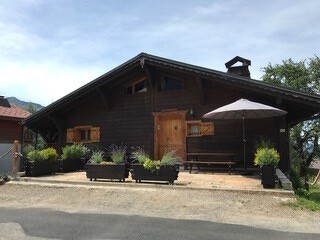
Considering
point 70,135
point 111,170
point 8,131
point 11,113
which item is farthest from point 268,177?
point 11,113

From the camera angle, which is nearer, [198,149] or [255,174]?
[255,174]

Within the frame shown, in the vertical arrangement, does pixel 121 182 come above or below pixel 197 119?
below

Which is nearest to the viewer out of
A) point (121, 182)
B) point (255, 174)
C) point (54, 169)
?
point (121, 182)

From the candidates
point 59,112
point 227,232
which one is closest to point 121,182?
point 227,232

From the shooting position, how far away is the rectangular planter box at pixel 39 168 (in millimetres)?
11008

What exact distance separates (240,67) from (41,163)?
10.9 metres

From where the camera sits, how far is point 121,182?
29.8 ft

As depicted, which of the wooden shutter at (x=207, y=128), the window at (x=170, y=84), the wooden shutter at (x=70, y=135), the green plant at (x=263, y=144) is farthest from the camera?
the wooden shutter at (x=70, y=135)

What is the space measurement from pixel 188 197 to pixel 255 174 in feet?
14.1

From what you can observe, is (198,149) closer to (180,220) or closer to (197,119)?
(197,119)

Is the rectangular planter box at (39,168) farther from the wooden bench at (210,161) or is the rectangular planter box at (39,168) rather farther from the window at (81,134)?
the wooden bench at (210,161)

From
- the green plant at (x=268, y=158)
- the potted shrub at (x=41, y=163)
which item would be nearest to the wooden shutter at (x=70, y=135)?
the potted shrub at (x=41, y=163)

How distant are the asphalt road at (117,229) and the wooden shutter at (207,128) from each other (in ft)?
22.9

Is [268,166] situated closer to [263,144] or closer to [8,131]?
[263,144]
